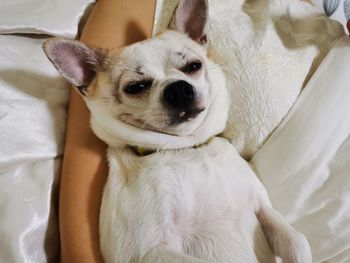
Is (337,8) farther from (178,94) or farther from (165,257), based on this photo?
(165,257)

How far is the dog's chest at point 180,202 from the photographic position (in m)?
0.89

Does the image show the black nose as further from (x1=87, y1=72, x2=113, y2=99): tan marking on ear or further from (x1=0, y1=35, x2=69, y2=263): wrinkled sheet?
(x1=0, y1=35, x2=69, y2=263): wrinkled sheet

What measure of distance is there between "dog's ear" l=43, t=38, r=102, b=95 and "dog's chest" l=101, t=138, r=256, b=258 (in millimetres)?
282

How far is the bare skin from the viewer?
0.93m

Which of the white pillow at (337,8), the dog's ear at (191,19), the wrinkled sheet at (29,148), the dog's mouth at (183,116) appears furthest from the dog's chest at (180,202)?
the white pillow at (337,8)

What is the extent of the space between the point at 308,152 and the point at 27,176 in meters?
0.83

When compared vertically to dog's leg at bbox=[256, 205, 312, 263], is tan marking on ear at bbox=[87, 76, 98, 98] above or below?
above

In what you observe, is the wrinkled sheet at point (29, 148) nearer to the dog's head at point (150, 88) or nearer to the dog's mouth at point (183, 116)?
the dog's head at point (150, 88)

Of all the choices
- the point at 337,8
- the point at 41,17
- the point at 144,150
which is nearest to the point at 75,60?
the point at 41,17

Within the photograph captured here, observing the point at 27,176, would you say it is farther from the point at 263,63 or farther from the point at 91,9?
the point at 263,63

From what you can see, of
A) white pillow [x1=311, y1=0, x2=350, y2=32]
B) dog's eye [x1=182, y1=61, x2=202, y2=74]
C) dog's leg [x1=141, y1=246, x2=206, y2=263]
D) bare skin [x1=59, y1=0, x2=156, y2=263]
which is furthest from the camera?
white pillow [x1=311, y1=0, x2=350, y2=32]

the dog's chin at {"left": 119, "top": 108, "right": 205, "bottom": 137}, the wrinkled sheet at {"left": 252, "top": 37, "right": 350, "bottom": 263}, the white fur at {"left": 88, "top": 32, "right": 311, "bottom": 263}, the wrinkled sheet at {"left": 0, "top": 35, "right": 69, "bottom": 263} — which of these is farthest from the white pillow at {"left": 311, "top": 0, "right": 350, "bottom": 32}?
the wrinkled sheet at {"left": 0, "top": 35, "right": 69, "bottom": 263}

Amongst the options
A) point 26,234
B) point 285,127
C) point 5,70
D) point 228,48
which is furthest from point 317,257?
point 5,70

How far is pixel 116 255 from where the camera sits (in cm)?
87
